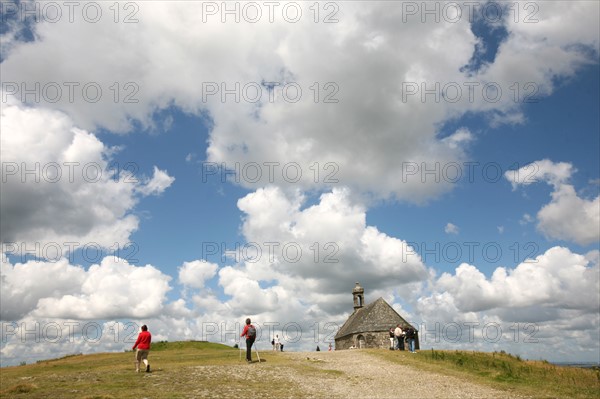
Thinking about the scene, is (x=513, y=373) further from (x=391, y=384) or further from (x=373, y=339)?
(x=373, y=339)

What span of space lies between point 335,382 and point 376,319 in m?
A: 42.4

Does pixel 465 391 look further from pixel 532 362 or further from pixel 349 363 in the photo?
pixel 532 362

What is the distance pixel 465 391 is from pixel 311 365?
330 inches

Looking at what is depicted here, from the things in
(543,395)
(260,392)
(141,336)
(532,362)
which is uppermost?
(141,336)

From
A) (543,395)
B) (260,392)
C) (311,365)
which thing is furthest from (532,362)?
(260,392)

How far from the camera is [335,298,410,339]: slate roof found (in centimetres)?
5709

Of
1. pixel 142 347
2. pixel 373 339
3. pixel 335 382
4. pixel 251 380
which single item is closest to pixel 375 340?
pixel 373 339

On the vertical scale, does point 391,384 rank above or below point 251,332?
below

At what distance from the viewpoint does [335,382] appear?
17.9m

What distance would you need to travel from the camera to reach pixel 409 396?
50.9 feet

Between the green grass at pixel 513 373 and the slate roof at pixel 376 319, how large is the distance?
2616cm

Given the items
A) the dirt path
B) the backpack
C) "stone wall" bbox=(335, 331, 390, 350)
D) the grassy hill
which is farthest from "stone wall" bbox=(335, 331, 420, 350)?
the backpack

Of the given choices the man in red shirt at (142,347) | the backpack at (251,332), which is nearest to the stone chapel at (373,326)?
the backpack at (251,332)

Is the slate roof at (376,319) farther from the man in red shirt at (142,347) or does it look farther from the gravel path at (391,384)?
the man in red shirt at (142,347)
